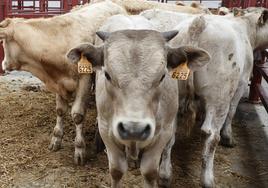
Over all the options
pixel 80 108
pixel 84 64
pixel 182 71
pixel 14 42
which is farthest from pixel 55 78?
pixel 182 71

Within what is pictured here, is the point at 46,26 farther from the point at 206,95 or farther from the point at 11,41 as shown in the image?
the point at 206,95

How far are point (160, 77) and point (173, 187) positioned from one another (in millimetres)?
1537

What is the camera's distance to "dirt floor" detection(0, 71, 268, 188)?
3.71 metres

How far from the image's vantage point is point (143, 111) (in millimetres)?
2307

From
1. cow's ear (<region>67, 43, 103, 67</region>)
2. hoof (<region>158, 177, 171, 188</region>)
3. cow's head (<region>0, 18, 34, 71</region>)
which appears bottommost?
hoof (<region>158, 177, 171, 188</region>)

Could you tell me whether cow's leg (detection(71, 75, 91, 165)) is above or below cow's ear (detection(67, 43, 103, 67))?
below

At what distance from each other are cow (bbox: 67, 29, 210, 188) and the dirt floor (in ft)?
2.53

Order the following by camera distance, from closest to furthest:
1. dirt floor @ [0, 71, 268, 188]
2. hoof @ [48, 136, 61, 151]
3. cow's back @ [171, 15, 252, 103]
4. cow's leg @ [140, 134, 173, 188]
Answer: cow's leg @ [140, 134, 173, 188], cow's back @ [171, 15, 252, 103], dirt floor @ [0, 71, 268, 188], hoof @ [48, 136, 61, 151]

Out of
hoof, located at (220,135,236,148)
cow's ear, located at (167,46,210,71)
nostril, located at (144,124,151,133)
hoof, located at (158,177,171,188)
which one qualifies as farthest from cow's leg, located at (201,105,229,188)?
nostril, located at (144,124,151,133)

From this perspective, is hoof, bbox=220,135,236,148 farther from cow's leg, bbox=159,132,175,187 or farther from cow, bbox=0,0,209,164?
cow, bbox=0,0,209,164

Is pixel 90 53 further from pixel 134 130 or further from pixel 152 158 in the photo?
pixel 152 158

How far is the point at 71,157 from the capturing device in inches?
163

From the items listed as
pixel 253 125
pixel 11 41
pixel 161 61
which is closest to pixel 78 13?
pixel 11 41

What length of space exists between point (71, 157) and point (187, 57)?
202 cm
